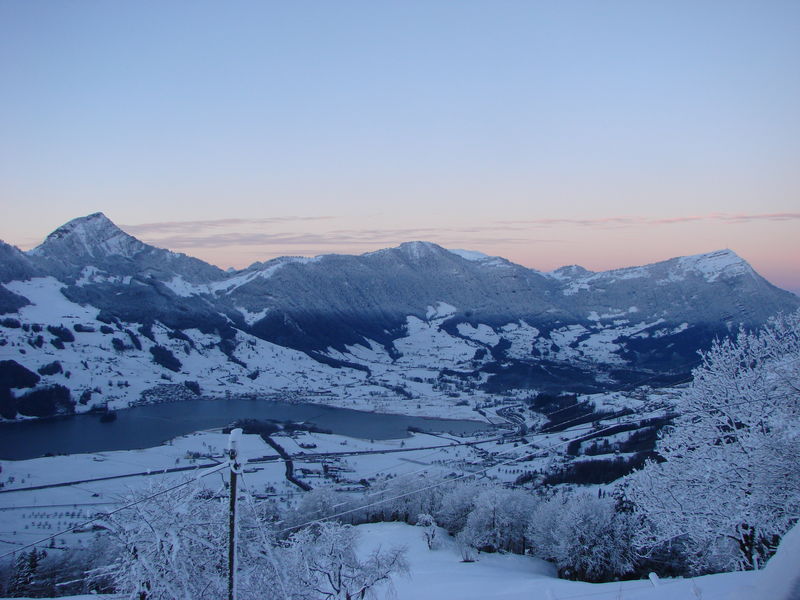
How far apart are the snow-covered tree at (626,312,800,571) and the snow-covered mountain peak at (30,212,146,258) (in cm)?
14859

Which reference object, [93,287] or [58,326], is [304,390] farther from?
[93,287]

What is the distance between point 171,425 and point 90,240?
99.8 metres

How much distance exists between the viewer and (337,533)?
10.3m

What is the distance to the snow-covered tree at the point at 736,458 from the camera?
7.55m

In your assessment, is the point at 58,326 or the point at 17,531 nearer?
the point at 17,531

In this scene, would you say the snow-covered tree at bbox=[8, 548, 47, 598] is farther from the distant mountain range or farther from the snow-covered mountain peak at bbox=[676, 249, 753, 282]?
the snow-covered mountain peak at bbox=[676, 249, 753, 282]

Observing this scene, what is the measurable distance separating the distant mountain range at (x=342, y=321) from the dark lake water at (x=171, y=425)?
20.2 ft

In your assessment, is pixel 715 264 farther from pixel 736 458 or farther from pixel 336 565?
pixel 336 565

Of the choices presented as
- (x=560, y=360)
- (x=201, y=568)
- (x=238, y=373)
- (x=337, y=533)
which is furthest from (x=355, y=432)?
(x=560, y=360)

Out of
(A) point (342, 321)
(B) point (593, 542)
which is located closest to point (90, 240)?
(A) point (342, 321)

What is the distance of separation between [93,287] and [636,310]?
140m

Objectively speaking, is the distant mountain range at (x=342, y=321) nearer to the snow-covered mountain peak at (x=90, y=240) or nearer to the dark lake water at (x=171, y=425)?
the snow-covered mountain peak at (x=90, y=240)

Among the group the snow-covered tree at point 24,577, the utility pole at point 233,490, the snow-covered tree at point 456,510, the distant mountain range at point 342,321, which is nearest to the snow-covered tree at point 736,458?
the utility pole at point 233,490

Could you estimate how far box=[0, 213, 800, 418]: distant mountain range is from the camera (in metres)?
90.0
